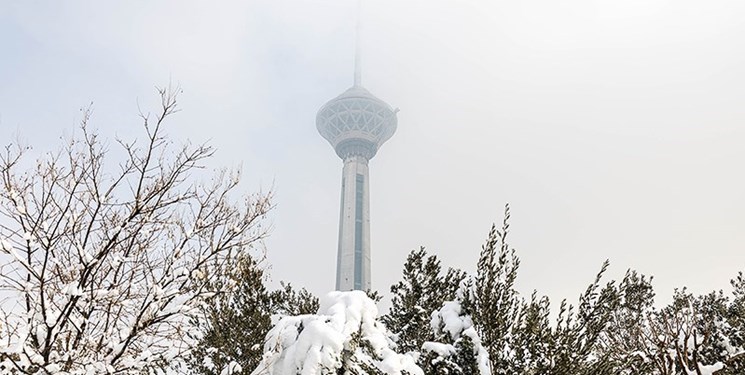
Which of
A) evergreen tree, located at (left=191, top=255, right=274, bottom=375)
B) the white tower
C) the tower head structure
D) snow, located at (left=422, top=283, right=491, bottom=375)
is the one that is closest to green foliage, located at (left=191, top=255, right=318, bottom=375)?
evergreen tree, located at (left=191, top=255, right=274, bottom=375)

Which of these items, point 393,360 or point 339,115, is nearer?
point 393,360

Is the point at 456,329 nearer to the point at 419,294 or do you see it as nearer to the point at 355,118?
the point at 419,294

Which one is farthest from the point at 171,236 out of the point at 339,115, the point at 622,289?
the point at 339,115

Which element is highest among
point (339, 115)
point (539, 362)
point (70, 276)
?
point (339, 115)

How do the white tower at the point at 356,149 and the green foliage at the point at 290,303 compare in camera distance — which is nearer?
the green foliage at the point at 290,303

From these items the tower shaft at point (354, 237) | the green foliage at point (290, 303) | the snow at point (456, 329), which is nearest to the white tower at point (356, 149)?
the tower shaft at point (354, 237)

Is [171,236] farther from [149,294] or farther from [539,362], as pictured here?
[539,362]

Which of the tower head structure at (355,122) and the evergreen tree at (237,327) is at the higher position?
the tower head structure at (355,122)

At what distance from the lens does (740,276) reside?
1423 centimetres

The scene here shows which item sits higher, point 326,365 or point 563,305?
point 563,305

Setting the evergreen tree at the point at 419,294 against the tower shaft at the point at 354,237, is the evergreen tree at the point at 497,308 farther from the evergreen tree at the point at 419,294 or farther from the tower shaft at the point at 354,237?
the tower shaft at the point at 354,237

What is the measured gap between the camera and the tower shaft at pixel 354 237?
80.6 metres

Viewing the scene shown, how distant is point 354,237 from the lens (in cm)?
8319

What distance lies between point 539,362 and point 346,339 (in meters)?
2.87
